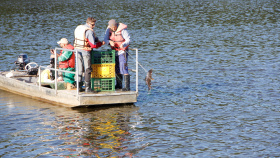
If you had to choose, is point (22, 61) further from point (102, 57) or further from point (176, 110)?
point (176, 110)

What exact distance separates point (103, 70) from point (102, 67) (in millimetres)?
95

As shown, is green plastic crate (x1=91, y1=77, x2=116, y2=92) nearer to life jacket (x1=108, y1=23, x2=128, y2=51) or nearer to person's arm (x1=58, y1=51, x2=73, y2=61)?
life jacket (x1=108, y1=23, x2=128, y2=51)

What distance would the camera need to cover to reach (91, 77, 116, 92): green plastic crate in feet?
49.9

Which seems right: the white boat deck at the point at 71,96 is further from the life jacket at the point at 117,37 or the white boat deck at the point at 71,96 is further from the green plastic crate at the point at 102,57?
the life jacket at the point at 117,37

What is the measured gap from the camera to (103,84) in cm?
1533

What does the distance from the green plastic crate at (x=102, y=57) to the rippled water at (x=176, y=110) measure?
1490mm

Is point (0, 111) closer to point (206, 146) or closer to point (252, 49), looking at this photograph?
point (206, 146)

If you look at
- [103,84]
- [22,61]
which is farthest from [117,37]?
[22,61]

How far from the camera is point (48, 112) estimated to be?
1530 cm

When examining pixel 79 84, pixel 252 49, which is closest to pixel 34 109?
pixel 79 84

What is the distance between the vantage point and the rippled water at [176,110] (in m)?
11.8

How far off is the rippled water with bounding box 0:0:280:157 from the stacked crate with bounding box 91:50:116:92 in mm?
889

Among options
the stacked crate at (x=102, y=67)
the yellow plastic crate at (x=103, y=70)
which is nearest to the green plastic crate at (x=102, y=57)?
the stacked crate at (x=102, y=67)

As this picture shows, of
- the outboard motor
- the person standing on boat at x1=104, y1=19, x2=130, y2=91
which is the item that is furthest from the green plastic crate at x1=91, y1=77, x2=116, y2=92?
the outboard motor
